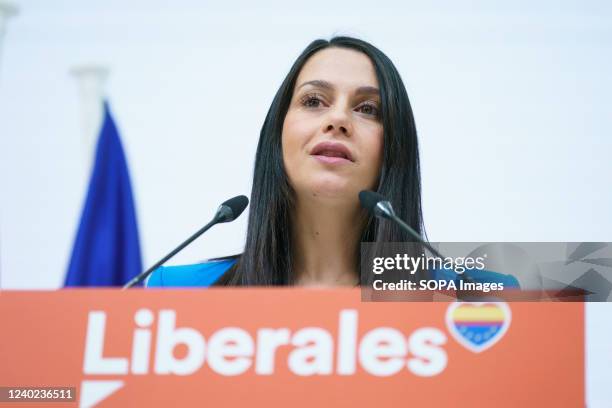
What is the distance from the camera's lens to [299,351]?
1168 millimetres

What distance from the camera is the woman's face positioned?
6.34 feet

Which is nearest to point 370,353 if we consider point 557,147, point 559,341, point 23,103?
point 559,341

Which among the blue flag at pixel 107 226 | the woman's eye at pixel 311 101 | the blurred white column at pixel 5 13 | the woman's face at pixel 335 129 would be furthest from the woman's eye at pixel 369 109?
the blurred white column at pixel 5 13

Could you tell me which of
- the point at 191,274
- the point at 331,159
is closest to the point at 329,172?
the point at 331,159

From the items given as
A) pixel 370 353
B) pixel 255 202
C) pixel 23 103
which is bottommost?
pixel 370 353

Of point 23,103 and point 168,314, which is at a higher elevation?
point 23,103

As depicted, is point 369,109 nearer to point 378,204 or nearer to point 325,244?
point 325,244

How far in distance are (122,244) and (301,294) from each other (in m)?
2.01

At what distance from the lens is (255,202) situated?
7.01 feet

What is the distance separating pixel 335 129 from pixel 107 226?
4.64 feet

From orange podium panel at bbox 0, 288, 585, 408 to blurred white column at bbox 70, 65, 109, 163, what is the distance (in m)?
1.94

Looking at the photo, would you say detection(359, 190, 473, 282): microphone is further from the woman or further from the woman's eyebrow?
the woman's eyebrow

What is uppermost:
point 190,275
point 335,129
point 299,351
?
point 335,129

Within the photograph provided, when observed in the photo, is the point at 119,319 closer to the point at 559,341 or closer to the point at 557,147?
the point at 559,341
